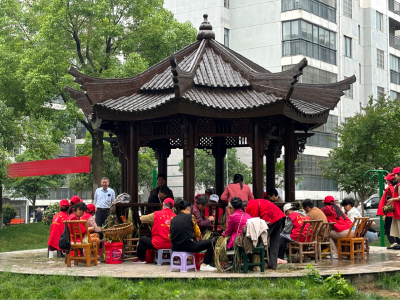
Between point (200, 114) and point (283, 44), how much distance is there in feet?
103

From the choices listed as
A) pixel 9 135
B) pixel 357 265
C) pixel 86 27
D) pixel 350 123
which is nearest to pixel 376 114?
pixel 350 123

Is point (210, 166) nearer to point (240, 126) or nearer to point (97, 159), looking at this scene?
point (97, 159)

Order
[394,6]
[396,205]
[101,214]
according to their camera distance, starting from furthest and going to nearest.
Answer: [394,6]
[101,214]
[396,205]

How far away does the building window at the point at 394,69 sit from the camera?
5188cm

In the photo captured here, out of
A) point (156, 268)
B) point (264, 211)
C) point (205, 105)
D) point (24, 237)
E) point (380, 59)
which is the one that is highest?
point (380, 59)

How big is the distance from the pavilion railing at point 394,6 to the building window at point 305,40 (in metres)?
11.5

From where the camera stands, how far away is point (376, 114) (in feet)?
96.4

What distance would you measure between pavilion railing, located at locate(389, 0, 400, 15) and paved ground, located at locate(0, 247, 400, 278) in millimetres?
43183

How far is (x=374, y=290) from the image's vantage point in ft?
33.1

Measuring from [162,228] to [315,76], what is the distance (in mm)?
33152

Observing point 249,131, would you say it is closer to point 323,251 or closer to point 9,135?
point 323,251

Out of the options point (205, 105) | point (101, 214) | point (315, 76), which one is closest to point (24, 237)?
point (101, 214)

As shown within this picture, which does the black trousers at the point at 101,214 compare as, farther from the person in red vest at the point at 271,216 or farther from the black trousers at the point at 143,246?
the person in red vest at the point at 271,216

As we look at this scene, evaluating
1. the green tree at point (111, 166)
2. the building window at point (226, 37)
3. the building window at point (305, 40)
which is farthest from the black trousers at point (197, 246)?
the building window at point (226, 37)
